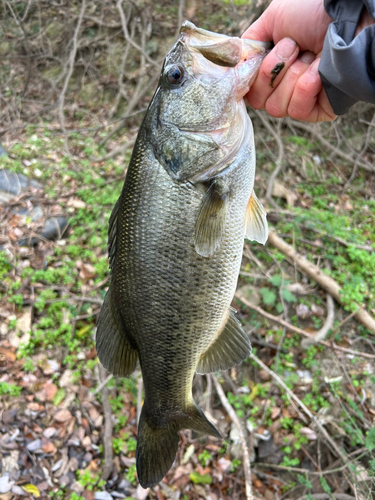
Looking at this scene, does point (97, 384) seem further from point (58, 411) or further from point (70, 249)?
point (70, 249)

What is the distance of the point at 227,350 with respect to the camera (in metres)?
1.65

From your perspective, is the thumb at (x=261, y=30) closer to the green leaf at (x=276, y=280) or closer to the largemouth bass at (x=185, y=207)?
the largemouth bass at (x=185, y=207)

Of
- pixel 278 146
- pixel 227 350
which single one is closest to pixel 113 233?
pixel 227 350

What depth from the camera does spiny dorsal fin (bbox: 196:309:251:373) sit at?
1.63m

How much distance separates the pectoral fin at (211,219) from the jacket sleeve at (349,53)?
64 cm

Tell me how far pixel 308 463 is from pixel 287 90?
9.34ft

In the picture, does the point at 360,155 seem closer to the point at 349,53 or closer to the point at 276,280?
the point at 276,280

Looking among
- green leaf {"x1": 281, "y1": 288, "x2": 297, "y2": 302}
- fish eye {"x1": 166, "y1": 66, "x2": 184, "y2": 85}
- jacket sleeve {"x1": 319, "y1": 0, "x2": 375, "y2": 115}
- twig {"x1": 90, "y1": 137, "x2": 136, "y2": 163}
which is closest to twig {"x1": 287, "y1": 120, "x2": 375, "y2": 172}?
twig {"x1": 90, "y1": 137, "x2": 136, "y2": 163}

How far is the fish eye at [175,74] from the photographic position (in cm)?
140

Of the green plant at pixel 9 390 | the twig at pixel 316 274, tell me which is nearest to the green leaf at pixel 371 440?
the twig at pixel 316 274

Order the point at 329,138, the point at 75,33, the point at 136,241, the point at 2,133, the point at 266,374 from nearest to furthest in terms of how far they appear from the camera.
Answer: the point at 136,241 → the point at 266,374 → the point at 2,133 → the point at 329,138 → the point at 75,33

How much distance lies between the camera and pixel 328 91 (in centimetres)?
147

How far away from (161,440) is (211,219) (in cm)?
116

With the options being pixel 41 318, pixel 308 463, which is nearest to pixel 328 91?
pixel 308 463
